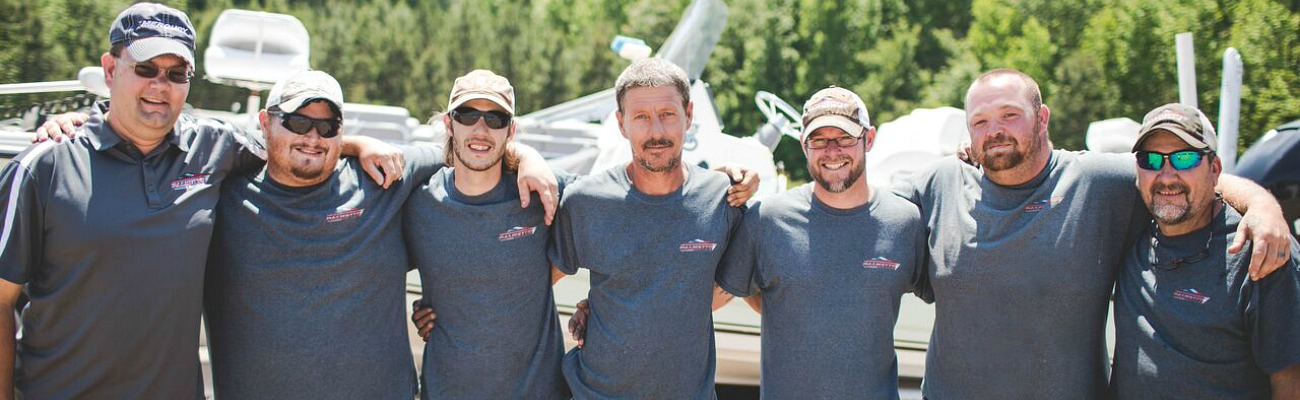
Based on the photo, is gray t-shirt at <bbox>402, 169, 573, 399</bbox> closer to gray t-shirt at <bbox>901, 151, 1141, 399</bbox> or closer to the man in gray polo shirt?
the man in gray polo shirt

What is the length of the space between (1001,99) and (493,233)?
1739 millimetres

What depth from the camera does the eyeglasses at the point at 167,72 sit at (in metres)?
2.84

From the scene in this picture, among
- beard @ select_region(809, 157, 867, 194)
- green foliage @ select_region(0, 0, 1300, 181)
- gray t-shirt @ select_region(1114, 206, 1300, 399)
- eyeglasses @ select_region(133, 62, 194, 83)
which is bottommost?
gray t-shirt @ select_region(1114, 206, 1300, 399)

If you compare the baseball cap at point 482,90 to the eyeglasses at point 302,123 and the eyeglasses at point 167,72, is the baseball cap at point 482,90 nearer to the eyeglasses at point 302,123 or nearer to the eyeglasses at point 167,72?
the eyeglasses at point 302,123

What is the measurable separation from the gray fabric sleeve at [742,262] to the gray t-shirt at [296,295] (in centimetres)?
113

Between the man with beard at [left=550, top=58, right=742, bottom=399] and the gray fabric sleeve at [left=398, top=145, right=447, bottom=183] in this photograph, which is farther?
the gray fabric sleeve at [left=398, top=145, right=447, bottom=183]

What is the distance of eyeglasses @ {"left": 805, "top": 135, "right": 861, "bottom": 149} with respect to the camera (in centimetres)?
304

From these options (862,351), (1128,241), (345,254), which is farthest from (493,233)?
(1128,241)

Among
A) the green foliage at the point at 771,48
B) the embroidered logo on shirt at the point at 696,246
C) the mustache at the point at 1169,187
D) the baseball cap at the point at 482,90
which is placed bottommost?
the embroidered logo on shirt at the point at 696,246

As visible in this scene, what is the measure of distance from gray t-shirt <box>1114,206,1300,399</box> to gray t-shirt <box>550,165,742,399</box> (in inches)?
52.3

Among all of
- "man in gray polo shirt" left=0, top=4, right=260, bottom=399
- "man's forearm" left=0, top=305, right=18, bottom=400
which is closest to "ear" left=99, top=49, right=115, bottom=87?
"man in gray polo shirt" left=0, top=4, right=260, bottom=399

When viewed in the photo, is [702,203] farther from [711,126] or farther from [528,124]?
[528,124]

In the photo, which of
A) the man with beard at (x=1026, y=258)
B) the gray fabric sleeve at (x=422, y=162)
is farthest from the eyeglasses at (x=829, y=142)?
the gray fabric sleeve at (x=422, y=162)

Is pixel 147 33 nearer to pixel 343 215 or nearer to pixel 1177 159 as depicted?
pixel 343 215
